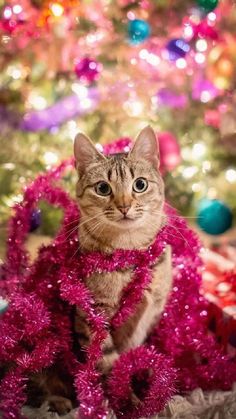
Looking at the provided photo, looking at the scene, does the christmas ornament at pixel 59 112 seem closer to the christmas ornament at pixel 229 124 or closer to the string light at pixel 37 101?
the string light at pixel 37 101

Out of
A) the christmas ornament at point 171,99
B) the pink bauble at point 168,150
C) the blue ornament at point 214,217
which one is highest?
the christmas ornament at point 171,99

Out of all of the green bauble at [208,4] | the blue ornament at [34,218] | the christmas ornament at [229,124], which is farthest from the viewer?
the christmas ornament at [229,124]

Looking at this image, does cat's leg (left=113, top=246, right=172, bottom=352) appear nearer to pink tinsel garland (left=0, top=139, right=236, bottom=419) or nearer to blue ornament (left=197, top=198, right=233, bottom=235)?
pink tinsel garland (left=0, top=139, right=236, bottom=419)

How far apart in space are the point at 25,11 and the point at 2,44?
150 millimetres

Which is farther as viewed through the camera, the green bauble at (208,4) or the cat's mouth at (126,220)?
the green bauble at (208,4)

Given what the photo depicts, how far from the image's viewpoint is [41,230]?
2061mm

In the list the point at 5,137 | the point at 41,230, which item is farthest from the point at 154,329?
the point at 5,137

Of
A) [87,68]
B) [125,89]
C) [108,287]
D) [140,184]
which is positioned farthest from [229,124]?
[108,287]

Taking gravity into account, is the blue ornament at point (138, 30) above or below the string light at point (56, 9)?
below

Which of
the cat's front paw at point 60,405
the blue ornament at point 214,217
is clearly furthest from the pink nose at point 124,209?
the blue ornament at point 214,217

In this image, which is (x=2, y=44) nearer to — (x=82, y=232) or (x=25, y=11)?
(x=25, y=11)

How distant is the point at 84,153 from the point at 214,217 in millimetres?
620

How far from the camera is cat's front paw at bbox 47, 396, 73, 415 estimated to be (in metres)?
1.13

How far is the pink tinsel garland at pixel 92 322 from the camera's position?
108 centimetres
